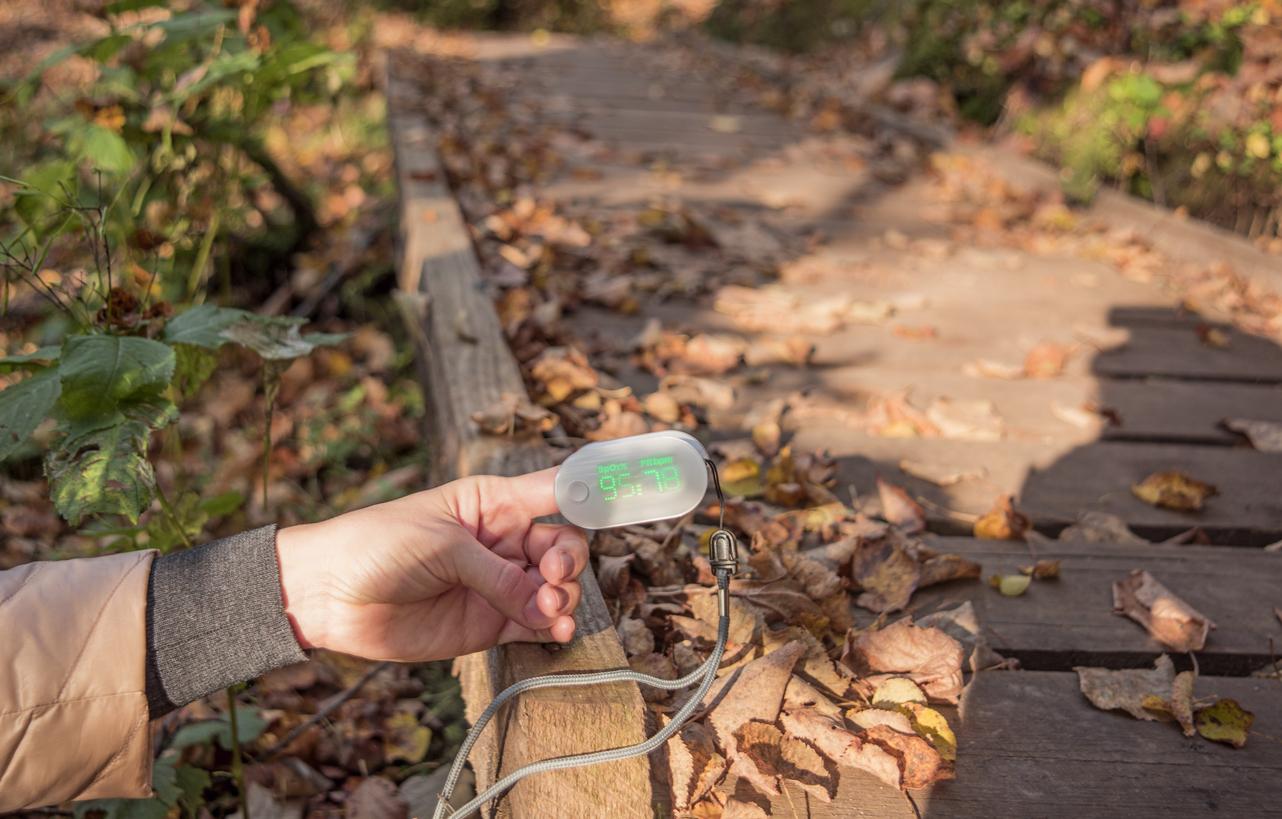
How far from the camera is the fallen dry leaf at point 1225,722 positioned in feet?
4.34

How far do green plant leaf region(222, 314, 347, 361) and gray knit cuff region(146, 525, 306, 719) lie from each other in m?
0.37

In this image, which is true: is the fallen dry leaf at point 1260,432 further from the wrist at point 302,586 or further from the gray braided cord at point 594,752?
the wrist at point 302,586

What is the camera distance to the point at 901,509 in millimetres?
1829

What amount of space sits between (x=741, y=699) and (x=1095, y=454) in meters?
1.31

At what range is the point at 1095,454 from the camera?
2.18 metres

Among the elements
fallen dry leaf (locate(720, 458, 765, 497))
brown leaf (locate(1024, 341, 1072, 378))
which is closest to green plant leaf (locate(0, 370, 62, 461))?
fallen dry leaf (locate(720, 458, 765, 497))

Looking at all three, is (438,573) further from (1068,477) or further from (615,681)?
(1068,477)

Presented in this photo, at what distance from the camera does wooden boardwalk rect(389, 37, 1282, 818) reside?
1.28 metres

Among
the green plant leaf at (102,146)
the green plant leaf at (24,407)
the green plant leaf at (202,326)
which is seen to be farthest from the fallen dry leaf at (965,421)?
the green plant leaf at (102,146)

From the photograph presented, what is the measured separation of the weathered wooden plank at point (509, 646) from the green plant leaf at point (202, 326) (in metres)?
0.46

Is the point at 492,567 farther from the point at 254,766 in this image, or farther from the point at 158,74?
the point at 158,74

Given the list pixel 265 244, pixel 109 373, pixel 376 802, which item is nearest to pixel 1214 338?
pixel 376 802

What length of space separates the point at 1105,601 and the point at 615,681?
37.0 inches

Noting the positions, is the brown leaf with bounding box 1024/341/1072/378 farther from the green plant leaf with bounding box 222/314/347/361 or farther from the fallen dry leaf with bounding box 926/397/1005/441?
the green plant leaf with bounding box 222/314/347/361
